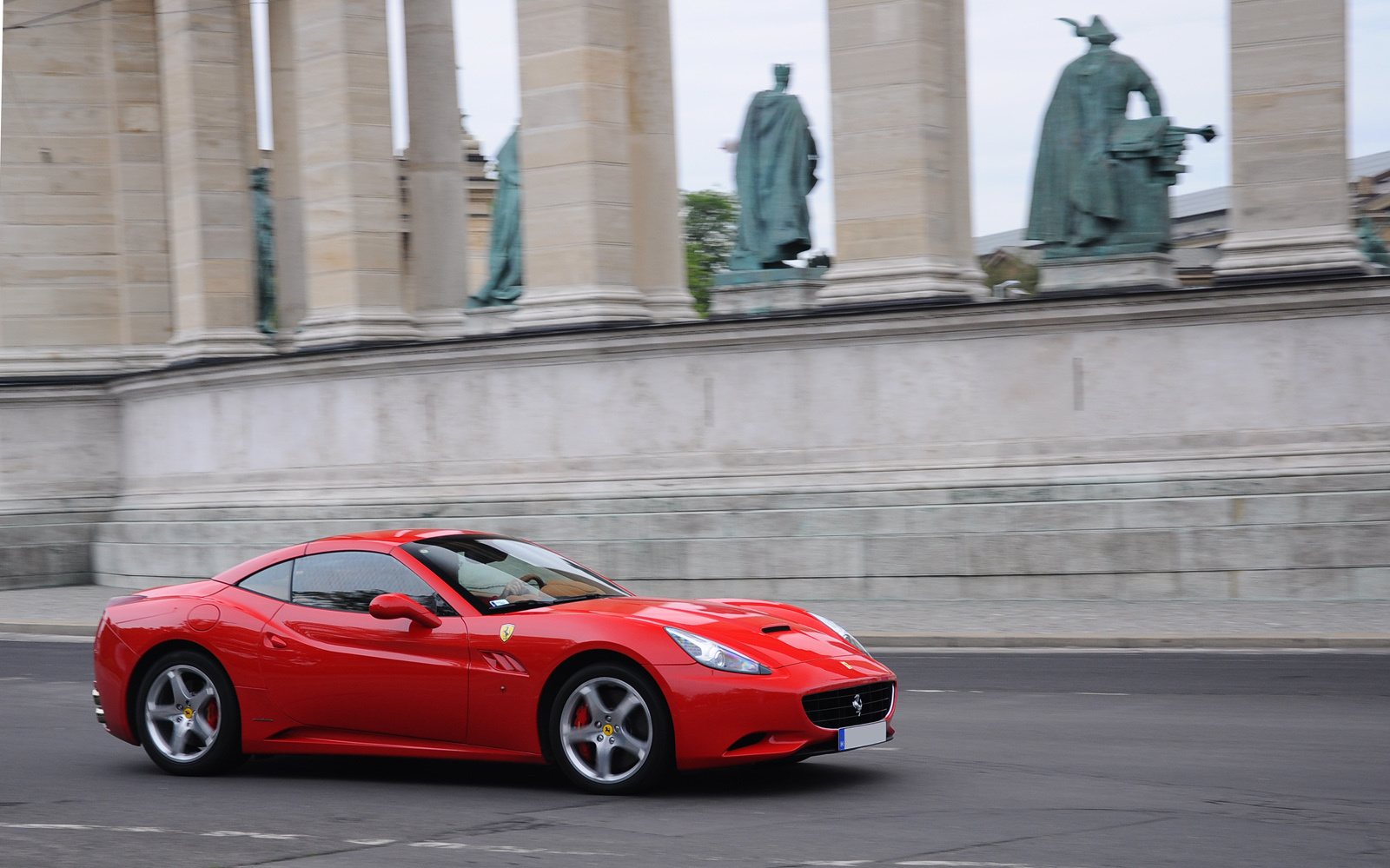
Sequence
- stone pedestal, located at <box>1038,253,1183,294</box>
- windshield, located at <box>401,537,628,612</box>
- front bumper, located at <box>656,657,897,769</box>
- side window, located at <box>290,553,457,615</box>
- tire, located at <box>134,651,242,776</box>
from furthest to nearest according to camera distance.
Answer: stone pedestal, located at <box>1038,253,1183,294</box>
tire, located at <box>134,651,242,776</box>
side window, located at <box>290,553,457,615</box>
windshield, located at <box>401,537,628,612</box>
front bumper, located at <box>656,657,897,769</box>

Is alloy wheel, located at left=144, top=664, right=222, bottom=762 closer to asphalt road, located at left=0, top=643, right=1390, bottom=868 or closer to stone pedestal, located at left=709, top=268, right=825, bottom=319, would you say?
asphalt road, located at left=0, top=643, right=1390, bottom=868

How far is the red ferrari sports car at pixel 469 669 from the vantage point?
7852 millimetres

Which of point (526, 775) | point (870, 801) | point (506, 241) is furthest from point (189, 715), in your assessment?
point (506, 241)

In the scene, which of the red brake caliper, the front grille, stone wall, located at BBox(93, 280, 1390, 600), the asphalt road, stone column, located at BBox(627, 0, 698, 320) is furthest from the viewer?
stone column, located at BBox(627, 0, 698, 320)

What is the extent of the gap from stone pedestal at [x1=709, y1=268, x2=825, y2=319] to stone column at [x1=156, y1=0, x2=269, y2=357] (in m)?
9.09

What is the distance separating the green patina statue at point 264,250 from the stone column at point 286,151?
0.38 meters

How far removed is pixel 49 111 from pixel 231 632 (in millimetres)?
22602

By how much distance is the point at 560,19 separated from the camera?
74.1 feet

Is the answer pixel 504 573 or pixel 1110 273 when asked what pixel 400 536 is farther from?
pixel 1110 273

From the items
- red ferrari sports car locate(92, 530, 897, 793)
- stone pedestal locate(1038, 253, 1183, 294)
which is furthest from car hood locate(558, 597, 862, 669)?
stone pedestal locate(1038, 253, 1183, 294)

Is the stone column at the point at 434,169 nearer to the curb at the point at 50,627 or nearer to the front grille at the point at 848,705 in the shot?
the curb at the point at 50,627

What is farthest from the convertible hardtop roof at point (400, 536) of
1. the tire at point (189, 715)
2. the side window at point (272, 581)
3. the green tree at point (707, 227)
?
the green tree at point (707, 227)

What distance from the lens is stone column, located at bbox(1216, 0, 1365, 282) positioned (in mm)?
17906

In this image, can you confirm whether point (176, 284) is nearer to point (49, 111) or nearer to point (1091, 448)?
point (49, 111)
